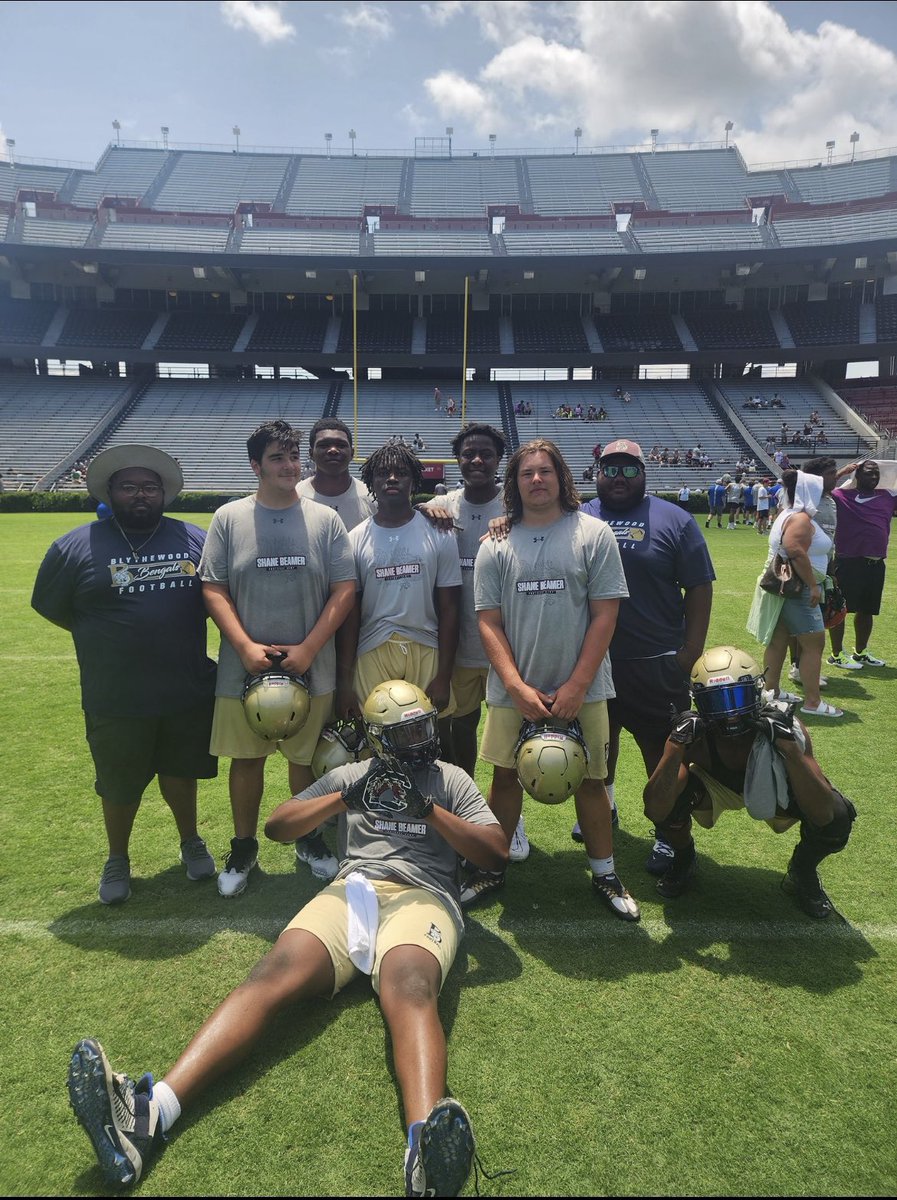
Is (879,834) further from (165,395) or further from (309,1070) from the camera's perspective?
(165,395)

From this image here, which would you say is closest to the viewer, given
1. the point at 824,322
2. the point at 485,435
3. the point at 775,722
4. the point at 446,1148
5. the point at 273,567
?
the point at 446,1148

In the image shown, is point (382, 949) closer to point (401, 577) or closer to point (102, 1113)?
point (102, 1113)

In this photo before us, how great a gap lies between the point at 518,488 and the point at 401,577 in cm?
79

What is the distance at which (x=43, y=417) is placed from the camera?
38688 mm

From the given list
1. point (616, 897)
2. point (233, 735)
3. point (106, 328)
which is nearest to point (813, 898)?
point (616, 897)

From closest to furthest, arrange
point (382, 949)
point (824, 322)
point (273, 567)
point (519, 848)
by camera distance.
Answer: point (382, 949)
point (273, 567)
point (519, 848)
point (824, 322)

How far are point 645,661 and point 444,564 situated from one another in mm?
1216

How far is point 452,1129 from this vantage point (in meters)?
2.01

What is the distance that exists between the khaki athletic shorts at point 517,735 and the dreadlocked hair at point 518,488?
980 mm

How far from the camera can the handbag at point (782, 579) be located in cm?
610

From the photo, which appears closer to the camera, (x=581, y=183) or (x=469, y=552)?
(x=469, y=552)

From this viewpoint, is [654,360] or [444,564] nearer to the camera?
[444,564]

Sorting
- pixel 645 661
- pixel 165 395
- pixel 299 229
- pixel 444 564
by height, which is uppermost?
pixel 299 229

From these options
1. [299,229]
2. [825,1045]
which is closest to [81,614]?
[825,1045]
